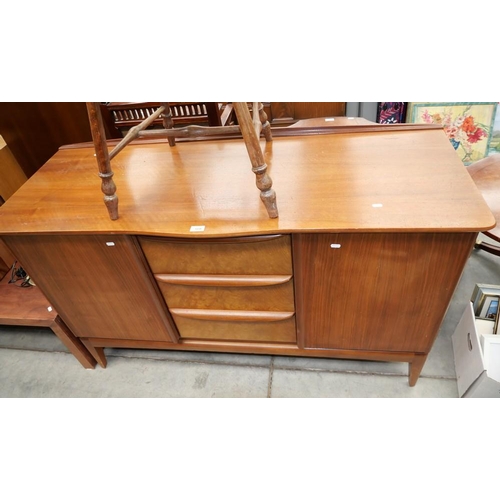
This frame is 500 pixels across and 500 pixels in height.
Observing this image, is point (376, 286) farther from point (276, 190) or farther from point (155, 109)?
point (155, 109)

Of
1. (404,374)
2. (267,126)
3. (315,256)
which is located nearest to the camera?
(315,256)

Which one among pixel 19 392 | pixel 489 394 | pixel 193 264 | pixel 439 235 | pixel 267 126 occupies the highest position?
pixel 267 126

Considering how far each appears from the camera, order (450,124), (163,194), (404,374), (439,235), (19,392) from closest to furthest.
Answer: (439,235) → (163,194) → (404,374) → (19,392) → (450,124)

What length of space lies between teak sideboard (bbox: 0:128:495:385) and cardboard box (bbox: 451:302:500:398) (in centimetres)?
17

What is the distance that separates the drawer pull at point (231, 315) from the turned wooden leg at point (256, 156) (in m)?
0.41

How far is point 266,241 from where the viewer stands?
1.04 meters

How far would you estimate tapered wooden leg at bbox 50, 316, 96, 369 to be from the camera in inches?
58.3

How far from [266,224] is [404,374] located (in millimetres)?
932

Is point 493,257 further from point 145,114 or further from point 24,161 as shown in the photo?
point 24,161

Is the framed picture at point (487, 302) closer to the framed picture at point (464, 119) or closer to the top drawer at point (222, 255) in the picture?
the top drawer at point (222, 255)

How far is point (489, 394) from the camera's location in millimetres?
1230

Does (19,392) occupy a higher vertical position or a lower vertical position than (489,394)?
lower

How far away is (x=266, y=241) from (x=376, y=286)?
36 cm

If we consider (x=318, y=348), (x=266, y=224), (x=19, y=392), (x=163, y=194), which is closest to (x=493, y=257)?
(x=318, y=348)
